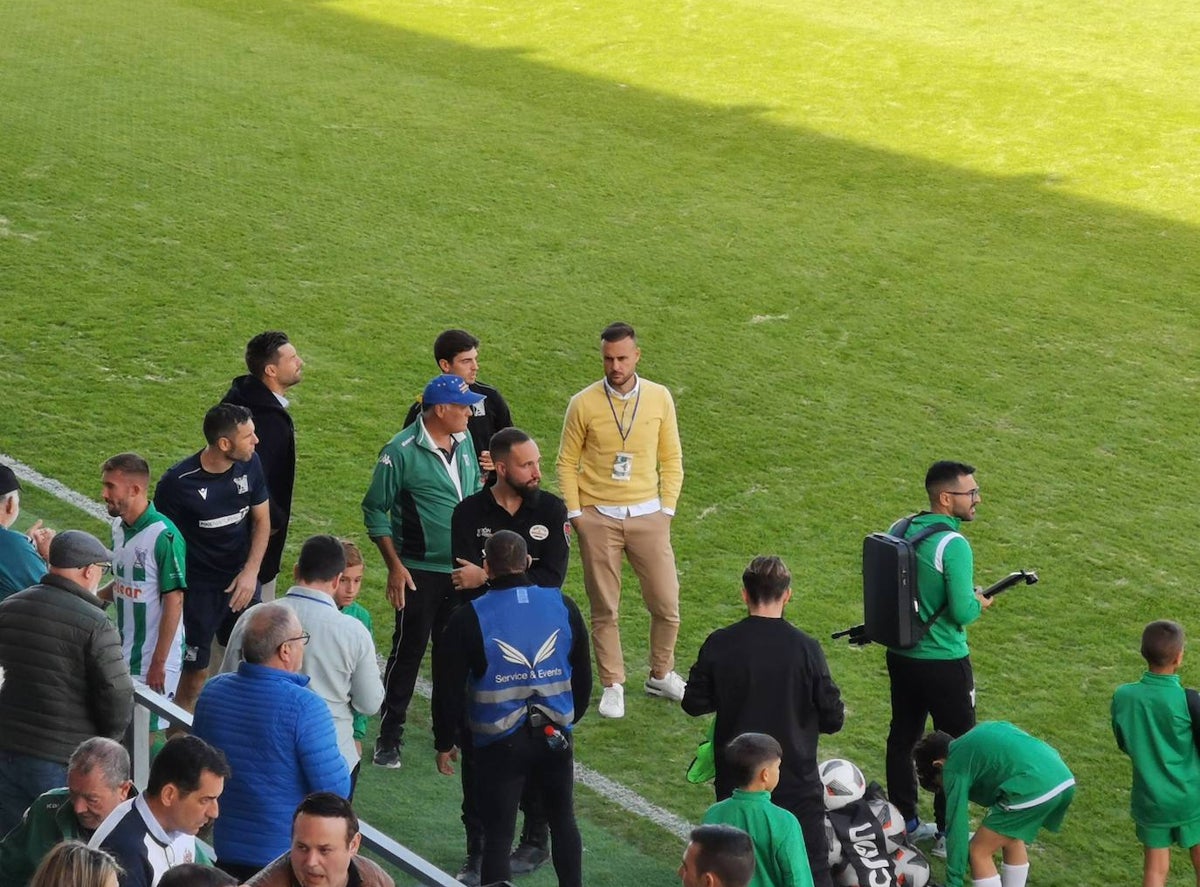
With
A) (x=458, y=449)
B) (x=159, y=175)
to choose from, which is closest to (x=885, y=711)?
(x=458, y=449)

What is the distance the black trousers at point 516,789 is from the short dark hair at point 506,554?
1.65ft

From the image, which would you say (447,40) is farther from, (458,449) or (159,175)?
(458,449)

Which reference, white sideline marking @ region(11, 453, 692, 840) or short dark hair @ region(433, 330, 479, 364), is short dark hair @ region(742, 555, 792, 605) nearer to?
white sideline marking @ region(11, 453, 692, 840)

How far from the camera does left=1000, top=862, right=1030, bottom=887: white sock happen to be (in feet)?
19.5

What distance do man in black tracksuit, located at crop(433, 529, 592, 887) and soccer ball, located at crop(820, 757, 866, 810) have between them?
1066mm

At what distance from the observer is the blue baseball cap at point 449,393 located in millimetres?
6598

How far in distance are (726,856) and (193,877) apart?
1.27m

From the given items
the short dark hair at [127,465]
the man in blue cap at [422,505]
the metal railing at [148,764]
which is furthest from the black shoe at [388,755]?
the short dark hair at [127,465]

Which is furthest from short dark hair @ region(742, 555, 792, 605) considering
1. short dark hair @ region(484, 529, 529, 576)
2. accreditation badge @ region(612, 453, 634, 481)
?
accreditation badge @ region(612, 453, 634, 481)

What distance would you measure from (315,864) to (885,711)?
13.8 feet

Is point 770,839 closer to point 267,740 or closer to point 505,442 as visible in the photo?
point 267,740

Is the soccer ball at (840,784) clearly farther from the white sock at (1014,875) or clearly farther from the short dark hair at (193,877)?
the short dark hair at (193,877)

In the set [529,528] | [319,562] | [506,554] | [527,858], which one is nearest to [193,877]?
[319,562]

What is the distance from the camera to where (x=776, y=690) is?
5.29 meters
